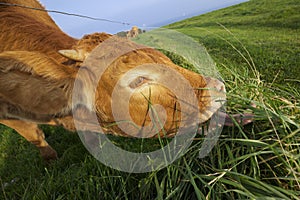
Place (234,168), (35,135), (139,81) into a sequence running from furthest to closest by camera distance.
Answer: (35,135)
(139,81)
(234,168)

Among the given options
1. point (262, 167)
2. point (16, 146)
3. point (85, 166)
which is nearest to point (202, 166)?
point (262, 167)

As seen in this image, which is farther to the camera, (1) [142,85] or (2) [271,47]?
(2) [271,47]

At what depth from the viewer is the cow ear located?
1983mm

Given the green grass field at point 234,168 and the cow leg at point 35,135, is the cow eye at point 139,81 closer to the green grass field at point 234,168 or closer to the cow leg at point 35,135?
the green grass field at point 234,168

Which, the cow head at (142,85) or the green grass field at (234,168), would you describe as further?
the cow head at (142,85)

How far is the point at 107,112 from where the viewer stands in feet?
7.25

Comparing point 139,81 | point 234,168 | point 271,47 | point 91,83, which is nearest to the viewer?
point 234,168

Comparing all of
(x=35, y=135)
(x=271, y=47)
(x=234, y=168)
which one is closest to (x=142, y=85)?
(x=234, y=168)

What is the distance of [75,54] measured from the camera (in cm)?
203

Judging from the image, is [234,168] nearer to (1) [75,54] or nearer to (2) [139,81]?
(2) [139,81]

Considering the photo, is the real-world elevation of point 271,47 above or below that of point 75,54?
below

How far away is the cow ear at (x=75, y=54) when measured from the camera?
1.98 m

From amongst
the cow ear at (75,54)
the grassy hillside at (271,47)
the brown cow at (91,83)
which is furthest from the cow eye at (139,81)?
the grassy hillside at (271,47)

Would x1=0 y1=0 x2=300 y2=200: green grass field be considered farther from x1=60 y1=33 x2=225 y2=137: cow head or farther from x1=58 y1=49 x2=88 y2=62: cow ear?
x1=58 y1=49 x2=88 y2=62: cow ear
